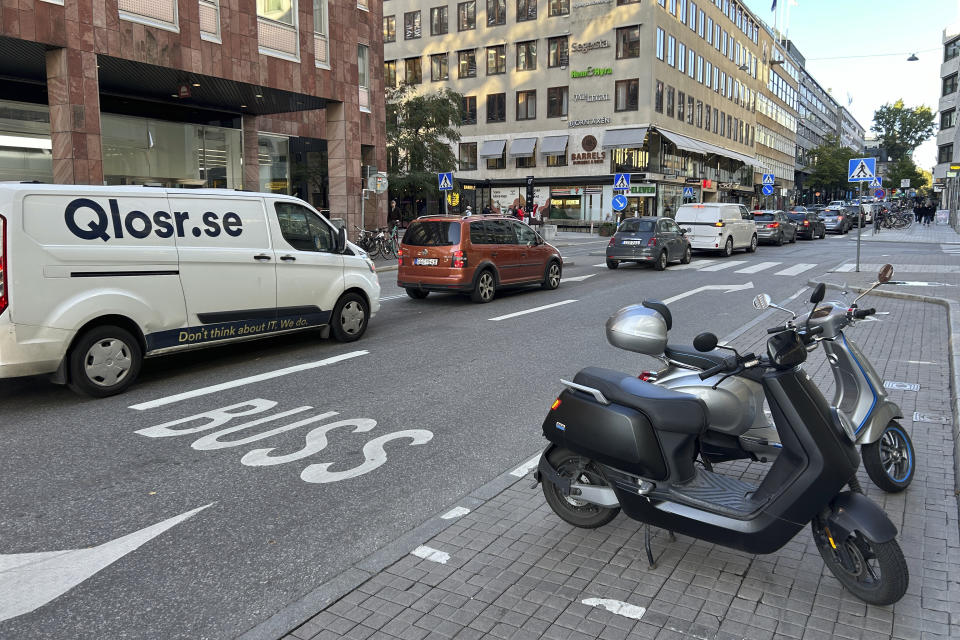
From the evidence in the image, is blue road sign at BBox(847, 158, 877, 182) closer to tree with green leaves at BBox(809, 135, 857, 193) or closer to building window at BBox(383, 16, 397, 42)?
building window at BBox(383, 16, 397, 42)

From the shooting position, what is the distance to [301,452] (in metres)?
5.28

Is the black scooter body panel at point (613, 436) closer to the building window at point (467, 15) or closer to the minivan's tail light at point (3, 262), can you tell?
the minivan's tail light at point (3, 262)

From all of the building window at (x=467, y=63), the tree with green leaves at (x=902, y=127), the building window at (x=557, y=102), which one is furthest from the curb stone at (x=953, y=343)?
the tree with green leaves at (x=902, y=127)

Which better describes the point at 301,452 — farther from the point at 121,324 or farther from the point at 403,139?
the point at 403,139

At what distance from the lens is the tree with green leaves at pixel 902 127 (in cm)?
11481

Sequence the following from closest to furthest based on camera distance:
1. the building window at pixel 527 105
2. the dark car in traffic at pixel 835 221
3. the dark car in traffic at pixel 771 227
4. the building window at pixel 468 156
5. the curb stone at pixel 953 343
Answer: the curb stone at pixel 953 343
the dark car in traffic at pixel 771 227
the dark car in traffic at pixel 835 221
the building window at pixel 527 105
the building window at pixel 468 156

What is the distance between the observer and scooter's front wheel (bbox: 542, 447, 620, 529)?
3842mm

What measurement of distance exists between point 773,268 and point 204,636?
21093 mm

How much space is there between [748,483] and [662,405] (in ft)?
2.55

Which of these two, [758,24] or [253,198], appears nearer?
[253,198]

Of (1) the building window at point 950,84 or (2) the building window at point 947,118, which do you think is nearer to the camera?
(1) the building window at point 950,84

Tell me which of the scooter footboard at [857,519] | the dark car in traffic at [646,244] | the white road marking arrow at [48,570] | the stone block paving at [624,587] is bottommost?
the stone block paving at [624,587]

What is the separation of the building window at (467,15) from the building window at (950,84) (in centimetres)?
4515

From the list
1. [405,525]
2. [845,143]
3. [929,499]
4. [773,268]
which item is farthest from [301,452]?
[845,143]
